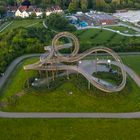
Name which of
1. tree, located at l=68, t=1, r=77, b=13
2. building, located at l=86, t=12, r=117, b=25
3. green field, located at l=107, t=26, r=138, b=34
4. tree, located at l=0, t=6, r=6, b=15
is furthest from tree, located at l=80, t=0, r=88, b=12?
tree, located at l=0, t=6, r=6, b=15

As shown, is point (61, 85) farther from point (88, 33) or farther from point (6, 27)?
point (6, 27)

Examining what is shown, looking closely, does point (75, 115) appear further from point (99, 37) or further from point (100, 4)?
point (100, 4)

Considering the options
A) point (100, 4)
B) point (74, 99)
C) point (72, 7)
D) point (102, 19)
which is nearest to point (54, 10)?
point (72, 7)

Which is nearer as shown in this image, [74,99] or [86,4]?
[74,99]

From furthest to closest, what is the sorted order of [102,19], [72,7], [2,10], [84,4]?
[84,4], [72,7], [2,10], [102,19]

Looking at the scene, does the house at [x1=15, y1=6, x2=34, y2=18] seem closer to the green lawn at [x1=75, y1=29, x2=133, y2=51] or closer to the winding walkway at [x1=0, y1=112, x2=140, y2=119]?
the green lawn at [x1=75, y1=29, x2=133, y2=51]
